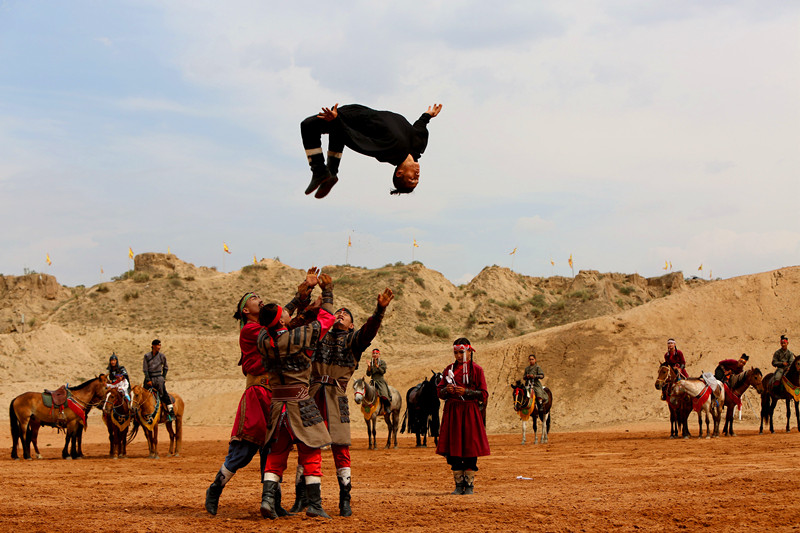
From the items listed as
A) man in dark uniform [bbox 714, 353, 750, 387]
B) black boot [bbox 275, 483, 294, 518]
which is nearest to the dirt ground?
black boot [bbox 275, 483, 294, 518]

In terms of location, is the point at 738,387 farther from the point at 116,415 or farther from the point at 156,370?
the point at 116,415

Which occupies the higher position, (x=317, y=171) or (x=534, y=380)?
(x=317, y=171)

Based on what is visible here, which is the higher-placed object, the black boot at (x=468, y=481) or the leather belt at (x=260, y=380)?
the leather belt at (x=260, y=380)

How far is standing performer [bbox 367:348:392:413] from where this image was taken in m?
20.7

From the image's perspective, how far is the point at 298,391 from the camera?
25.5 feet

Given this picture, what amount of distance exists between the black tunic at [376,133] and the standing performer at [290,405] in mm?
1996

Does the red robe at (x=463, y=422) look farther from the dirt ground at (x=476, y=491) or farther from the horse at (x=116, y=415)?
the horse at (x=116, y=415)

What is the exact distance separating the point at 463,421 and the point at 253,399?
3147 mm

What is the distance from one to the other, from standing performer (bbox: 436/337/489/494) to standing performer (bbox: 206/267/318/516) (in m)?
2.73

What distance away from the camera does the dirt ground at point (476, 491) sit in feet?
25.4

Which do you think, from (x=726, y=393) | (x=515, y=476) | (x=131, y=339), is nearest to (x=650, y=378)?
(x=726, y=393)


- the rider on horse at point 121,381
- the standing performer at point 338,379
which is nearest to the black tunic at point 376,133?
the standing performer at point 338,379

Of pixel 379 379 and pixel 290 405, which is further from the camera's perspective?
pixel 379 379

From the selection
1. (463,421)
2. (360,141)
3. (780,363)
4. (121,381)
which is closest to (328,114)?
(360,141)
